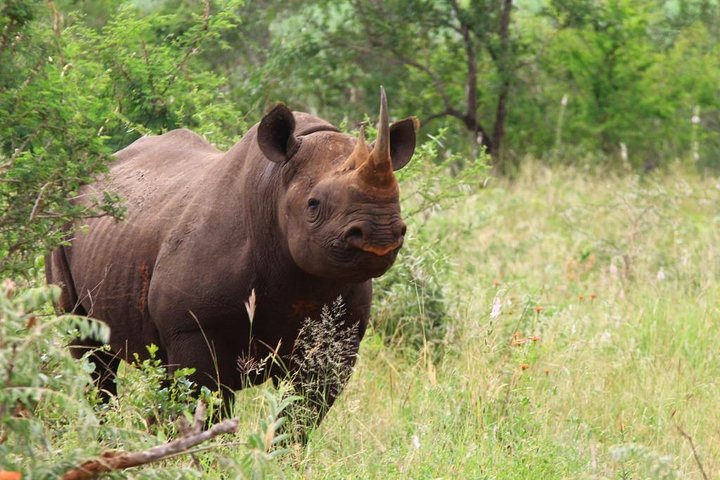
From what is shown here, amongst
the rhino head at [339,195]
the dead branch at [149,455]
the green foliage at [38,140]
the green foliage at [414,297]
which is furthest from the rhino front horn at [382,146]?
the green foliage at [414,297]

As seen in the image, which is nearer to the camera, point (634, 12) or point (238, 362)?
point (238, 362)

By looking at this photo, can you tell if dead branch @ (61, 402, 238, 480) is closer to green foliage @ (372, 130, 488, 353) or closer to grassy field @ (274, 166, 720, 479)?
grassy field @ (274, 166, 720, 479)

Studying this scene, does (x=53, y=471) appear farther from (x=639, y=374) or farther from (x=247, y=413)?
(x=639, y=374)

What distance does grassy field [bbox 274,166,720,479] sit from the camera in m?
5.23

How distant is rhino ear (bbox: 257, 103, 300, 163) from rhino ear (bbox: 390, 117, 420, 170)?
423mm

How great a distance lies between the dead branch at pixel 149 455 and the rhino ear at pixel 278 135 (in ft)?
6.27

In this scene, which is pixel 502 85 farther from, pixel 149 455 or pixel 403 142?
pixel 149 455

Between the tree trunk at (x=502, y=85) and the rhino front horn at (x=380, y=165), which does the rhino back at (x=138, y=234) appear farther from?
the tree trunk at (x=502, y=85)

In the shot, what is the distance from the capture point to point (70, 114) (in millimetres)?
4816

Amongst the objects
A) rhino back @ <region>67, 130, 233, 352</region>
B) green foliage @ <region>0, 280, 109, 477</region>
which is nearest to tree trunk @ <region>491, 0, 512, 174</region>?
rhino back @ <region>67, 130, 233, 352</region>

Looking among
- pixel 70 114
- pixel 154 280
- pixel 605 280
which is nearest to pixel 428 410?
pixel 154 280

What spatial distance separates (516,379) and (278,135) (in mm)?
1618

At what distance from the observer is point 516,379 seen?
6.04m

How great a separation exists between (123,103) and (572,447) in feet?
11.6
